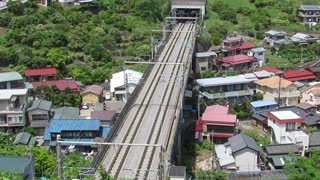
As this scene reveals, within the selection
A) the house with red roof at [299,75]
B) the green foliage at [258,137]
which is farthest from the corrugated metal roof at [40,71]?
the house with red roof at [299,75]

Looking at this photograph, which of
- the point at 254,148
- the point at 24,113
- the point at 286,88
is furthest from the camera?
the point at 286,88

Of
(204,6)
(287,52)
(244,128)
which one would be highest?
(204,6)

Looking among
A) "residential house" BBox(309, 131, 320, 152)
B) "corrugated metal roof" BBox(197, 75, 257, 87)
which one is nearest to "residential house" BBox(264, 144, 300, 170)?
"residential house" BBox(309, 131, 320, 152)

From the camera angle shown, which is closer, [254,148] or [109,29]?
[254,148]

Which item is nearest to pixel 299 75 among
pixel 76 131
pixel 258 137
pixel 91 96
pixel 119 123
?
pixel 258 137

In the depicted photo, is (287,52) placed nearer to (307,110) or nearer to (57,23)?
(307,110)

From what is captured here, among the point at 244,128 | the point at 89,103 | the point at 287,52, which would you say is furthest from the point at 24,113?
the point at 287,52

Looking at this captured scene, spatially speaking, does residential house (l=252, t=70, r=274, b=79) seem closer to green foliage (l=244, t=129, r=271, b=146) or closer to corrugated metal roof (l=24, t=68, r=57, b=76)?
green foliage (l=244, t=129, r=271, b=146)
